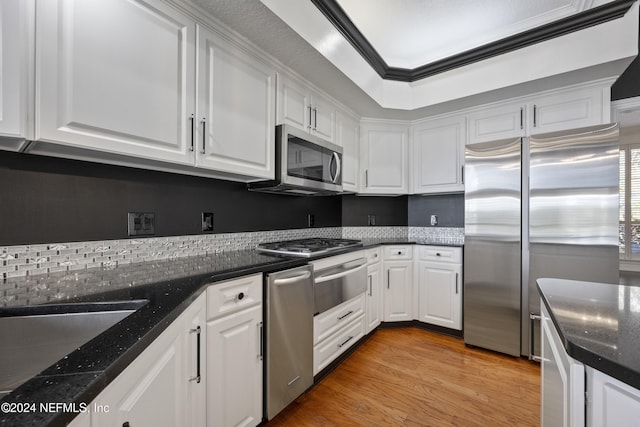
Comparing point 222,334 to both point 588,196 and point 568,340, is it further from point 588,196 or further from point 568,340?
point 588,196

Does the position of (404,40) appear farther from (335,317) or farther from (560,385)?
(560,385)

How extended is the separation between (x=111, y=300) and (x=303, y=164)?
1.53 metres

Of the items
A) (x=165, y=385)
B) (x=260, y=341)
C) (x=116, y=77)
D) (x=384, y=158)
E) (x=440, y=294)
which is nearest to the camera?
(x=165, y=385)

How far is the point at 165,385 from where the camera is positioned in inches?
31.5

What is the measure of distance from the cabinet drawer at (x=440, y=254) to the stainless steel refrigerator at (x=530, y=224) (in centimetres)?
12

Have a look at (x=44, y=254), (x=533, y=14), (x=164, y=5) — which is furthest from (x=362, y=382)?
(x=533, y=14)

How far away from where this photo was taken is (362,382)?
1.93 meters

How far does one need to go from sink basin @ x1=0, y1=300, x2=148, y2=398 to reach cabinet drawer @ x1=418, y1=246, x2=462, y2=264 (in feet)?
8.72

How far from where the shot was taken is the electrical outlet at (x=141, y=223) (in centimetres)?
146

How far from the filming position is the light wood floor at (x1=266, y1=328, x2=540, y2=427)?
5.24 ft

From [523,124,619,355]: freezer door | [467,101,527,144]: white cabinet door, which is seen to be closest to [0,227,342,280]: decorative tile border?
[523,124,619,355]: freezer door

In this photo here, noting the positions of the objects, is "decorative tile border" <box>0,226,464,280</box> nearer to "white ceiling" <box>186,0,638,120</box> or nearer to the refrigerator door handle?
"white ceiling" <box>186,0,638,120</box>

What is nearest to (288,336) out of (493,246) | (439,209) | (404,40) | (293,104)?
(293,104)

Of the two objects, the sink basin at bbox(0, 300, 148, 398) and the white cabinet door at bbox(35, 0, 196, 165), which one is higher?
the white cabinet door at bbox(35, 0, 196, 165)
